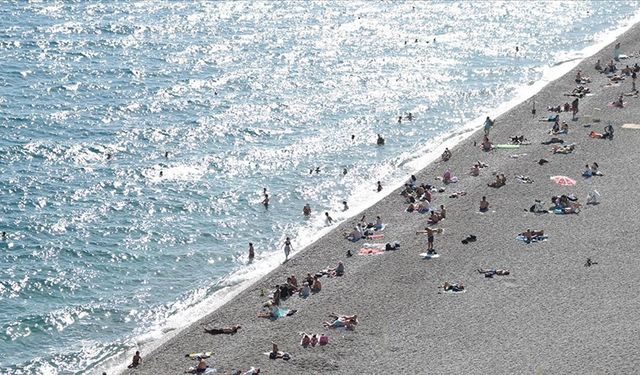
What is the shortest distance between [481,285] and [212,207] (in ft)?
56.8

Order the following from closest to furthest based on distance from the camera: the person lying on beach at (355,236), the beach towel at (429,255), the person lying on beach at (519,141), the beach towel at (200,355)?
the beach towel at (200,355) < the beach towel at (429,255) < the person lying on beach at (355,236) < the person lying on beach at (519,141)

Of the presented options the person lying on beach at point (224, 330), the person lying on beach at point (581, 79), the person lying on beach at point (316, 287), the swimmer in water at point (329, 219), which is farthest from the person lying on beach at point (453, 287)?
the person lying on beach at point (581, 79)

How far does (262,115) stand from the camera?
6894cm

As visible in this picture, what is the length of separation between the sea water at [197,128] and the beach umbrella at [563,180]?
8679mm

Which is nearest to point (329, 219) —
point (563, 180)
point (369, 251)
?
point (369, 251)

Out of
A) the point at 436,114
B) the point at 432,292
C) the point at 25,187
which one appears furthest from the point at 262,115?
the point at 432,292

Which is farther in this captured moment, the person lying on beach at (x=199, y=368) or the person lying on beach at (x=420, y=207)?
the person lying on beach at (x=420, y=207)

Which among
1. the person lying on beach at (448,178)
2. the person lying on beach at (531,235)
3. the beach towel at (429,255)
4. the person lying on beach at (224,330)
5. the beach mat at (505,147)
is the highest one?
the beach mat at (505,147)

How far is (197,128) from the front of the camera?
217ft

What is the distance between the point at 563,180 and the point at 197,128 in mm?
23107

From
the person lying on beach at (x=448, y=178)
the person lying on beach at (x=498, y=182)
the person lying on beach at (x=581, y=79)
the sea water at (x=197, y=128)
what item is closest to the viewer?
the sea water at (x=197, y=128)

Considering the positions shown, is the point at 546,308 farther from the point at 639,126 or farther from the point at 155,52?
the point at 155,52

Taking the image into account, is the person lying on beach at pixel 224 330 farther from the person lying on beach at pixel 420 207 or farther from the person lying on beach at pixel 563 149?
the person lying on beach at pixel 563 149

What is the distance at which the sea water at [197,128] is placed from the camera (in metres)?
46.4
